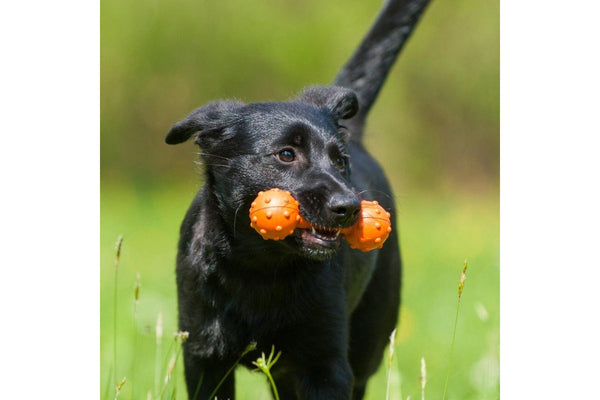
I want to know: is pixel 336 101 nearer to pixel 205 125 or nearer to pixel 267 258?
pixel 205 125

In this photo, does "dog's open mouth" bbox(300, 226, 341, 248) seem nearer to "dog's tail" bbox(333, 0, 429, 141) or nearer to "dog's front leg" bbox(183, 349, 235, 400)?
"dog's front leg" bbox(183, 349, 235, 400)

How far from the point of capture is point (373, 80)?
4.88 metres

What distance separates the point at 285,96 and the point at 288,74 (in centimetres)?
405

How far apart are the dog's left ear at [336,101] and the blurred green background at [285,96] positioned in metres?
0.97

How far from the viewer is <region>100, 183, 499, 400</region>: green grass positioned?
489cm

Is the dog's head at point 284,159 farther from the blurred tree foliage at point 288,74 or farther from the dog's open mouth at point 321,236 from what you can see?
the blurred tree foliage at point 288,74

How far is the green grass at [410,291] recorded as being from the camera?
4.89 meters

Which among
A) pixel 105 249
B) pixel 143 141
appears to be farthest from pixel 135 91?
pixel 105 249

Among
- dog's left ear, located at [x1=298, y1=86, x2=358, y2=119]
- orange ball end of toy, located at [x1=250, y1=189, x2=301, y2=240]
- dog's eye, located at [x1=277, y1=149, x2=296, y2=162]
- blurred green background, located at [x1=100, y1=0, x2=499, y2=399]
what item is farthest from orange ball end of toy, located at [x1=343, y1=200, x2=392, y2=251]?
blurred green background, located at [x1=100, y1=0, x2=499, y2=399]

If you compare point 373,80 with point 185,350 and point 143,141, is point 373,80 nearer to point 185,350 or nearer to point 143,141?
point 185,350

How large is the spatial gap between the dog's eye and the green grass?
790mm

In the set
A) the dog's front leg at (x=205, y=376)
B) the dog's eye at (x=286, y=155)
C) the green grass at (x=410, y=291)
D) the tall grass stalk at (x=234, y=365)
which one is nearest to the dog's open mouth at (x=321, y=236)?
the dog's eye at (x=286, y=155)

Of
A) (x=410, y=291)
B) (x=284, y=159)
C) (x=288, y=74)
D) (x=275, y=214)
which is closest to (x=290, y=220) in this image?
(x=275, y=214)
